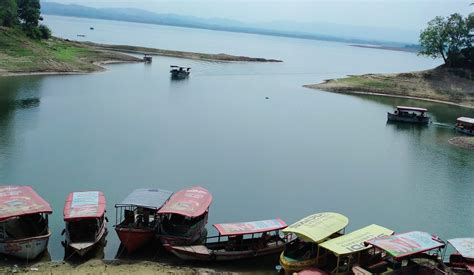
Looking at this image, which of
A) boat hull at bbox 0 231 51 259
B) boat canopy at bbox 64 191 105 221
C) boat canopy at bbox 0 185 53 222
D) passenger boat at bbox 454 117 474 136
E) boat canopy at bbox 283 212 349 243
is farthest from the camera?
passenger boat at bbox 454 117 474 136

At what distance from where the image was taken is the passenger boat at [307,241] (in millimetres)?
21172

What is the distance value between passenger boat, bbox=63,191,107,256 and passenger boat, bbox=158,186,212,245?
2778 mm

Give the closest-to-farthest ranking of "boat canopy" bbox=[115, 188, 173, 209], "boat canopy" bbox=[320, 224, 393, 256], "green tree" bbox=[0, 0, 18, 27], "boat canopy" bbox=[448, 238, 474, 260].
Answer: "boat canopy" bbox=[320, 224, 393, 256] < "boat canopy" bbox=[448, 238, 474, 260] < "boat canopy" bbox=[115, 188, 173, 209] < "green tree" bbox=[0, 0, 18, 27]

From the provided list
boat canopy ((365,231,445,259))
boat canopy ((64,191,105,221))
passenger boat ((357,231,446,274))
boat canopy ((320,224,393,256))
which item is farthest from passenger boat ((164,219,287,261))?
boat canopy ((365,231,445,259))

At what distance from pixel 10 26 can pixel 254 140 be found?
191ft

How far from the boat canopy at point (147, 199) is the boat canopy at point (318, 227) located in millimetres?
6251

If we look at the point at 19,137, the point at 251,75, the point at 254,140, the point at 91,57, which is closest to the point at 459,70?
the point at 251,75

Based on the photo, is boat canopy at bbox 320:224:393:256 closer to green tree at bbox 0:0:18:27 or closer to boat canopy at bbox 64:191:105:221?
boat canopy at bbox 64:191:105:221

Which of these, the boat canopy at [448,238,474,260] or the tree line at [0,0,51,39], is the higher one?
the tree line at [0,0,51,39]

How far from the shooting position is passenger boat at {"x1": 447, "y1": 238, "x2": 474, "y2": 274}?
→ 21.8 metres

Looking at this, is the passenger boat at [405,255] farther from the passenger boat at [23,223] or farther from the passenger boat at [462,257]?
the passenger boat at [23,223]

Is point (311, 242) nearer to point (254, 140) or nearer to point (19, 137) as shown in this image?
point (254, 140)

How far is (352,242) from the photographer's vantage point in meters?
21.6

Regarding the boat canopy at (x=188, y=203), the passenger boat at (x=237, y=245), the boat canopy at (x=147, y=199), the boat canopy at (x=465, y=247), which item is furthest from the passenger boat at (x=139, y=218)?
the boat canopy at (x=465, y=247)
